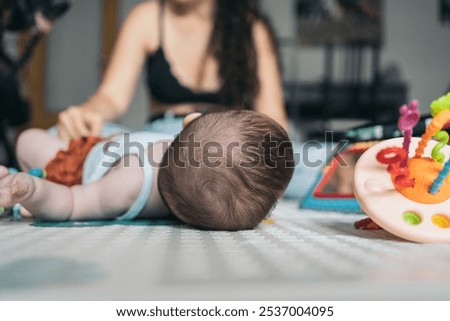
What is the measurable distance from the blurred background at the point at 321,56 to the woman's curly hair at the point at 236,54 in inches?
39.5

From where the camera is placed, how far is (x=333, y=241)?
56cm

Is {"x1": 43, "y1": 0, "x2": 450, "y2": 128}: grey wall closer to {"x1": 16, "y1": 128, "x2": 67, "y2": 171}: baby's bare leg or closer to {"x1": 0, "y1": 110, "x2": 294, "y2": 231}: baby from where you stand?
{"x1": 16, "y1": 128, "x2": 67, "y2": 171}: baby's bare leg

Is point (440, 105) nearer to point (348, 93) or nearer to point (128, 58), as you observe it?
point (128, 58)

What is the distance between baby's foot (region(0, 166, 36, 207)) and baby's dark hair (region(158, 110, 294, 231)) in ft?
0.55

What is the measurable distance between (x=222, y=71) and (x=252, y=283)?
112 cm

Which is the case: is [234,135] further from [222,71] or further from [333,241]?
[222,71]

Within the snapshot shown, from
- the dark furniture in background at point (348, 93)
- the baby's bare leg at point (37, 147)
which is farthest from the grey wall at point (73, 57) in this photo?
the baby's bare leg at point (37, 147)

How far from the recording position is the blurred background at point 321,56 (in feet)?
8.02

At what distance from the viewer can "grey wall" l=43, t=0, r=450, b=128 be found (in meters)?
2.50

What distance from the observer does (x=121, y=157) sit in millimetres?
756

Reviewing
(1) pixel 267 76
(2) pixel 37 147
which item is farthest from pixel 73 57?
(2) pixel 37 147

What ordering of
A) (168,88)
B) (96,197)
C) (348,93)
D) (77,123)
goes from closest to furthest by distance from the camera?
(96,197), (77,123), (168,88), (348,93)

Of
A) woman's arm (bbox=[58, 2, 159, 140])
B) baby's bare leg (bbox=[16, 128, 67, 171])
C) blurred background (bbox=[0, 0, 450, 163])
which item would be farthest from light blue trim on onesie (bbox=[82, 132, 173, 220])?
blurred background (bbox=[0, 0, 450, 163])

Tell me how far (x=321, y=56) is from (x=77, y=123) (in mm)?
1907
